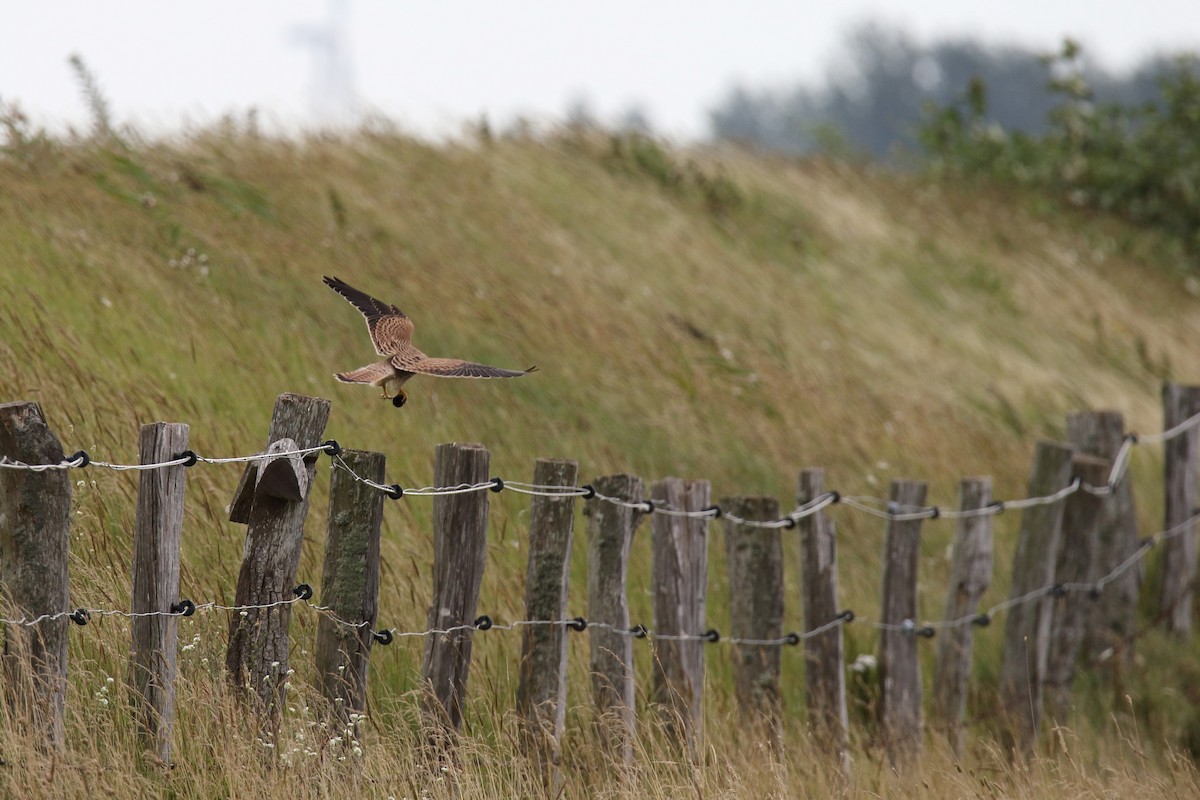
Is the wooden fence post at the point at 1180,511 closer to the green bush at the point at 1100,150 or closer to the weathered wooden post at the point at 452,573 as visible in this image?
the weathered wooden post at the point at 452,573

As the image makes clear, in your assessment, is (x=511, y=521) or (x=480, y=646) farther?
(x=511, y=521)

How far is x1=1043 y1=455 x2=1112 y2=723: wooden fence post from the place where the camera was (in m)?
6.76

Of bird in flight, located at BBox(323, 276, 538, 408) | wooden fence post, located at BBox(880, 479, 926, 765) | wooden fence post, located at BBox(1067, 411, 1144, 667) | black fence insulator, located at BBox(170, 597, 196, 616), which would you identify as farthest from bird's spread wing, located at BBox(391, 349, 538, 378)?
wooden fence post, located at BBox(1067, 411, 1144, 667)

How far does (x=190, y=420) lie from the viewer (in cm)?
538

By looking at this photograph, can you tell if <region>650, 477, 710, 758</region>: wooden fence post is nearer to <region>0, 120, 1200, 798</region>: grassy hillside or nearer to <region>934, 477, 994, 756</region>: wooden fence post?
<region>0, 120, 1200, 798</region>: grassy hillside

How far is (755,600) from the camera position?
17.5 feet

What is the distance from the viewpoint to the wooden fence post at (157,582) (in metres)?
3.60

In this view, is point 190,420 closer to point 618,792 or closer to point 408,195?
point 618,792

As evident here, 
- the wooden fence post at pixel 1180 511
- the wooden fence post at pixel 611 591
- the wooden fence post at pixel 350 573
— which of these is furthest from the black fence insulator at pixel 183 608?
the wooden fence post at pixel 1180 511

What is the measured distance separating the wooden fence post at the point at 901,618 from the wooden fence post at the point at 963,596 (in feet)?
1.06

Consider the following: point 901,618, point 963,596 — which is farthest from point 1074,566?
point 901,618

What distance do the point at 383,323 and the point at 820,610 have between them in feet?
9.07

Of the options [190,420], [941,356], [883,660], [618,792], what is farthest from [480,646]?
[941,356]

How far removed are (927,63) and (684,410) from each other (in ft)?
301
